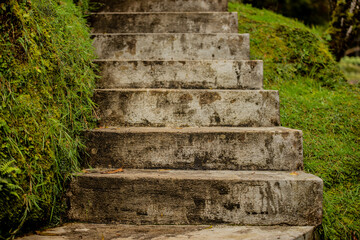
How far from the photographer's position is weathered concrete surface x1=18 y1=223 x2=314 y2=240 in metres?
1.35

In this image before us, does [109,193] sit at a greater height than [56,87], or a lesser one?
lesser

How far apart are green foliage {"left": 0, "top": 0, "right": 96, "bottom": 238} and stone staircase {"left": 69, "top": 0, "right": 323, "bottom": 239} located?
165mm

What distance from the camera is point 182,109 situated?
209 cm

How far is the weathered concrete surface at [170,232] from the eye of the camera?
1.35 meters

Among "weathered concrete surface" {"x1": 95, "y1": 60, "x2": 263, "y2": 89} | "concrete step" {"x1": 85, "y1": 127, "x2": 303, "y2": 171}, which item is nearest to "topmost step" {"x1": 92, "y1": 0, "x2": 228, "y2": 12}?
"weathered concrete surface" {"x1": 95, "y1": 60, "x2": 263, "y2": 89}

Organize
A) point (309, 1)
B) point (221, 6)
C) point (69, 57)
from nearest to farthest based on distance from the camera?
point (69, 57), point (221, 6), point (309, 1)

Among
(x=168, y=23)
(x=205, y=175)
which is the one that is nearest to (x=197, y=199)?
(x=205, y=175)

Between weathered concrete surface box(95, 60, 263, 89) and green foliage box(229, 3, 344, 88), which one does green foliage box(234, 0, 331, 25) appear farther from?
weathered concrete surface box(95, 60, 263, 89)

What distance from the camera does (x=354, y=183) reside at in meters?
1.81

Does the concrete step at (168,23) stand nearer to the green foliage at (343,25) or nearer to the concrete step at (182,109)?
the concrete step at (182,109)

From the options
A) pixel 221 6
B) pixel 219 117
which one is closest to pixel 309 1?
pixel 221 6

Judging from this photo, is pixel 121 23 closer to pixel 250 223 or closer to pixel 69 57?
pixel 69 57

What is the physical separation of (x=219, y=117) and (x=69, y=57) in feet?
4.26

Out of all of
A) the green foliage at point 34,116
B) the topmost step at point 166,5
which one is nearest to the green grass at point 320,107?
the topmost step at point 166,5
